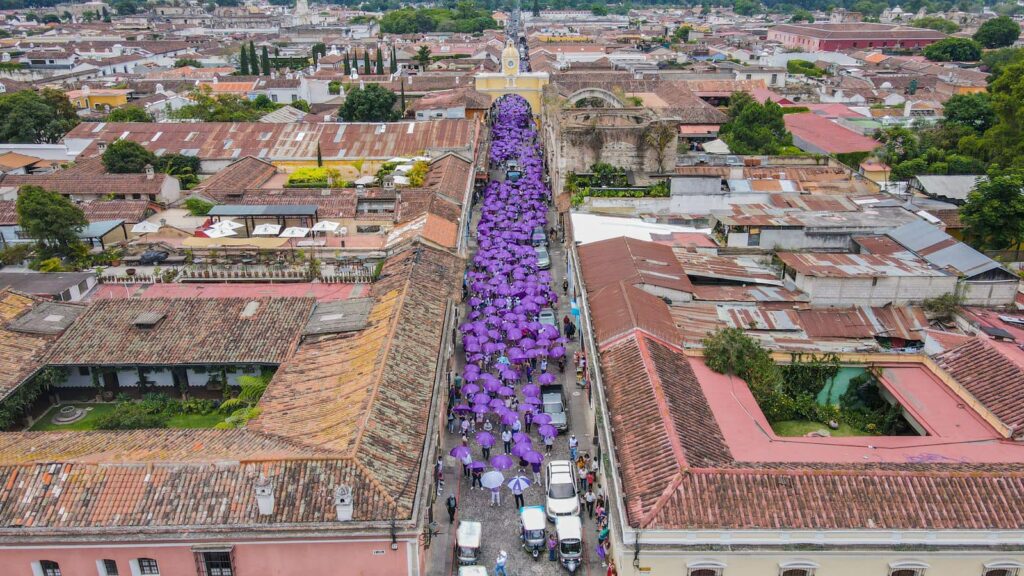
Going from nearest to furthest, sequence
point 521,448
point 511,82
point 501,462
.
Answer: point 501,462 → point 521,448 → point 511,82

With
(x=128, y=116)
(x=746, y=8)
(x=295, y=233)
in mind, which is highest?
(x=746, y=8)

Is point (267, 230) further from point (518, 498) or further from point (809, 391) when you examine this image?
point (809, 391)

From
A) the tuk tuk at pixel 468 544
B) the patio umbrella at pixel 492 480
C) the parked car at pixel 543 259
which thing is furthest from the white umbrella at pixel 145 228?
the tuk tuk at pixel 468 544

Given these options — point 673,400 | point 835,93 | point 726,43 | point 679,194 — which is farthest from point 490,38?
point 673,400

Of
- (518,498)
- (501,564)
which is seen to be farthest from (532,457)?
(501,564)

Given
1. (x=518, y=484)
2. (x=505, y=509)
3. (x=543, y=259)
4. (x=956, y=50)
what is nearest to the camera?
(x=518, y=484)

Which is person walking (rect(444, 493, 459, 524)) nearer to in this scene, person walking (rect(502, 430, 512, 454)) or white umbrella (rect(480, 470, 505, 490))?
white umbrella (rect(480, 470, 505, 490))

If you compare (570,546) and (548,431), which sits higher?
(548,431)
